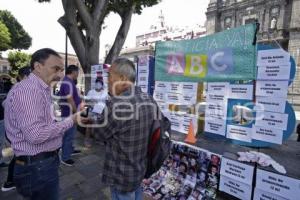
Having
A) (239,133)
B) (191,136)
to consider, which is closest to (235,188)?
(239,133)

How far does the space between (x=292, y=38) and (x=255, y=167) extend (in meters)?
31.3

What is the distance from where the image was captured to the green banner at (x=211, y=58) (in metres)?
2.31

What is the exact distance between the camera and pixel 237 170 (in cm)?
233

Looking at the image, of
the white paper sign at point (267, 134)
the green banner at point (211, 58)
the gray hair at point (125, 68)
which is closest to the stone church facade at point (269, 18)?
the green banner at point (211, 58)

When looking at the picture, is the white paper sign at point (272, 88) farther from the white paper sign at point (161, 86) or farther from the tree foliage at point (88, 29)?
the tree foliage at point (88, 29)

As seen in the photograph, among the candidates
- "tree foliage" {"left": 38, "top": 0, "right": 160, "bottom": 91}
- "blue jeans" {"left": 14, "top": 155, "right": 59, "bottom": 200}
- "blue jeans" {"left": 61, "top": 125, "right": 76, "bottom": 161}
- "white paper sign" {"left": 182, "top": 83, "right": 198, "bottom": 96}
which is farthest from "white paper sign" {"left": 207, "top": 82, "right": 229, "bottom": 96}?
"tree foliage" {"left": 38, "top": 0, "right": 160, "bottom": 91}

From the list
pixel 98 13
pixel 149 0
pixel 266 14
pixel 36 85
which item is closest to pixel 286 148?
pixel 36 85

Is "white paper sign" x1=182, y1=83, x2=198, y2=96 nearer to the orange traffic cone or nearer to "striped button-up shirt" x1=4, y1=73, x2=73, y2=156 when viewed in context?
the orange traffic cone

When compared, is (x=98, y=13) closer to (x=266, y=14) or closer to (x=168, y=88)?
(x=168, y=88)

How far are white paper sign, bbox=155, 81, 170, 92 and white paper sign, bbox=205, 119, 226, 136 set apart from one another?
2.59 ft

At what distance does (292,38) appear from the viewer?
27484 millimetres

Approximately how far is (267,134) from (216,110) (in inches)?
23.7

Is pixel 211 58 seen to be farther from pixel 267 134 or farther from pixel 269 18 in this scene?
pixel 269 18

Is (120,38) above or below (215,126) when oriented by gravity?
above
